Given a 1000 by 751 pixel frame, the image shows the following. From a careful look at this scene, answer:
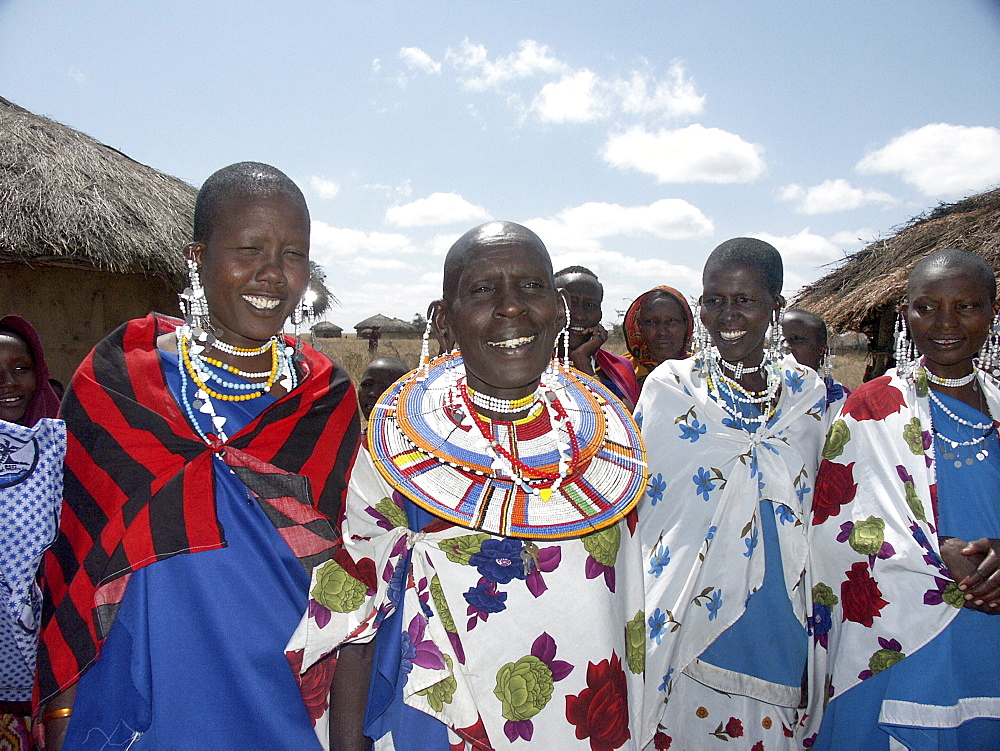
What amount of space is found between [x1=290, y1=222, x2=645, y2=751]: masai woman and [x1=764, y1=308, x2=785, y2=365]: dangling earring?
1.49 m

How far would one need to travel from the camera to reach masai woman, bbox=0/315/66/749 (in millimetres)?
1900

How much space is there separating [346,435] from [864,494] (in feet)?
6.46

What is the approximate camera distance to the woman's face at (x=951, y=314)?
95.7 inches

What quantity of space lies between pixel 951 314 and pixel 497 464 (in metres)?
1.97

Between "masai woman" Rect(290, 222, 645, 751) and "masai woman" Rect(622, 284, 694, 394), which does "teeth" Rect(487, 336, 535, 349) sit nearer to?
A: "masai woman" Rect(290, 222, 645, 751)

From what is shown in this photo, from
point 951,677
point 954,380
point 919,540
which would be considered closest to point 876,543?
point 919,540

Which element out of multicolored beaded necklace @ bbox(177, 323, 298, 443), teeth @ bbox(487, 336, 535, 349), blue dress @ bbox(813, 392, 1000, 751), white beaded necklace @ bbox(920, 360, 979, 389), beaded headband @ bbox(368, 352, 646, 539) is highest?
white beaded necklace @ bbox(920, 360, 979, 389)

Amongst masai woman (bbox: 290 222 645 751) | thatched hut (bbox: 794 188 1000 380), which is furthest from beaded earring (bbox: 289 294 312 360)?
thatched hut (bbox: 794 188 1000 380)

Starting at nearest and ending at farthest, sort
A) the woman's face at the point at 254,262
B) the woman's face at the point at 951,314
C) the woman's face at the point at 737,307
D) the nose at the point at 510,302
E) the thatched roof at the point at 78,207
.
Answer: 1. the nose at the point at 510,302
2. the woman's face at the point at 254,262
3. the woman's face at the point at 951,314
4. the woman's face at the point at 737,307
5. the thatched roof at the point at 78,207

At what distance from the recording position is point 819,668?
8.65 ft

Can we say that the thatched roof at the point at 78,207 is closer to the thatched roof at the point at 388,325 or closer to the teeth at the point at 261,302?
the teeth at the point at 261,302

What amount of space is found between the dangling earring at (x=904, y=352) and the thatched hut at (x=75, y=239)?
6031mm

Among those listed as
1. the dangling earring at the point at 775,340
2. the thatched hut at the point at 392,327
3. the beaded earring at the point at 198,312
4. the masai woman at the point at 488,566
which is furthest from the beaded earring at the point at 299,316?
the thatched hut at the point at 392,327

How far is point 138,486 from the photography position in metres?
1.61
